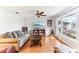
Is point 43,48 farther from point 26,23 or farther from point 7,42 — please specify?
point 26,23

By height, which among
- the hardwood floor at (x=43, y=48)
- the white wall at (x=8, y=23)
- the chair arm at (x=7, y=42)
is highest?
the white wall at (x=8, y=23)

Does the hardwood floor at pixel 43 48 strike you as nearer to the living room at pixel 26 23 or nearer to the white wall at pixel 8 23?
the living room at pixel 26 23

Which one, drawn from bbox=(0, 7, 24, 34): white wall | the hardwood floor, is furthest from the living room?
the hardwood floor

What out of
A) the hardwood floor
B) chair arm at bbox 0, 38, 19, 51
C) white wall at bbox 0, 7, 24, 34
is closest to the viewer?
chair arm at bbox 0, 38, 19, 51

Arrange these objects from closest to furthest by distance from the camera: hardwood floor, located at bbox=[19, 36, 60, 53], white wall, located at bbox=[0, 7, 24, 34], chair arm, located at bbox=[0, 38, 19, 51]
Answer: chair arm, located at bbox=[0, 38, 19, 51]
white wall, located at bbox=[0, 7, 24, 34]
hardwood floor, located at bbox=[19, 36, 60, 53]

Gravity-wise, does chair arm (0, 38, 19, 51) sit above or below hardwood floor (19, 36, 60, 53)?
above

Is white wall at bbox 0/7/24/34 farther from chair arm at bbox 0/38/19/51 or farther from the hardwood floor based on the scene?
the hardwood floor

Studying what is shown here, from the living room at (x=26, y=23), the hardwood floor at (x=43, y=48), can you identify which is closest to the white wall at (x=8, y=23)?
the living room at (x=26, y=23)

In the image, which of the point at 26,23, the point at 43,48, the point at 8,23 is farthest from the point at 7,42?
the point at 43,48

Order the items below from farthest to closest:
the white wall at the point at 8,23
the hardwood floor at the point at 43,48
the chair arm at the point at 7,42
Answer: the hardwood floor at the point at 43,48, the white wall at the point at 8,23, the chair arm at the point at 7,42

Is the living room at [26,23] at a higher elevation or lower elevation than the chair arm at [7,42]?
higher
